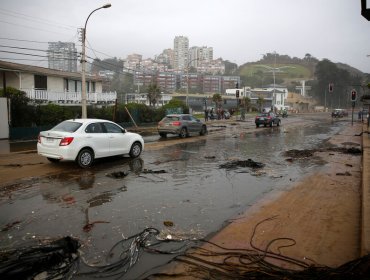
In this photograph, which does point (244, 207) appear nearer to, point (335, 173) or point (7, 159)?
point (335, 173)

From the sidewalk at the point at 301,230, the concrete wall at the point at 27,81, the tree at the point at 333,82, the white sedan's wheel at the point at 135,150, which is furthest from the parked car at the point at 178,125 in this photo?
the tree at the point at 333,82

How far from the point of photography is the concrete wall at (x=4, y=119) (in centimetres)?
2105

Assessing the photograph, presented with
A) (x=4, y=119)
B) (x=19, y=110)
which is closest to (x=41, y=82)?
(x=19, y=110)

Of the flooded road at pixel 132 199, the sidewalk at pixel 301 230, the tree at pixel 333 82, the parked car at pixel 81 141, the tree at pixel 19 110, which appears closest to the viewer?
the sidewalk at pixel 301 230

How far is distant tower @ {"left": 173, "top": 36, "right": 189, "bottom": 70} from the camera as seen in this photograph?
149262 mm

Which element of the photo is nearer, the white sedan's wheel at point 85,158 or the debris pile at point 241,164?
the white sedan's wheel at point 85,158

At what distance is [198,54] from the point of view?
152m

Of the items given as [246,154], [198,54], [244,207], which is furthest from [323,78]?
[244,207]

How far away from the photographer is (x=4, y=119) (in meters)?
21.3

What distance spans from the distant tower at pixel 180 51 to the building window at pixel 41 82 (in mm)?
112643

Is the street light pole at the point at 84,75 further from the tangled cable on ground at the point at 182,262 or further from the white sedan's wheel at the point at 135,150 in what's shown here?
the tangled cable on ground at the point at 182,262

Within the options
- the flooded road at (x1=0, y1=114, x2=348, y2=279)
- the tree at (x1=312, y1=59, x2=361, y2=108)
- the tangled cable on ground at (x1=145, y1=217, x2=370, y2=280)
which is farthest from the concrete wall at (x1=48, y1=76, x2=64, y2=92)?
the tree at (x1=312, y1=59, x2=361, y2=108)

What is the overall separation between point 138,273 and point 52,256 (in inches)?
48.1

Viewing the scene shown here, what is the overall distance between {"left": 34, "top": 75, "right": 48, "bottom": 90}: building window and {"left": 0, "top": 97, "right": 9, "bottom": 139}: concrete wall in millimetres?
14513
